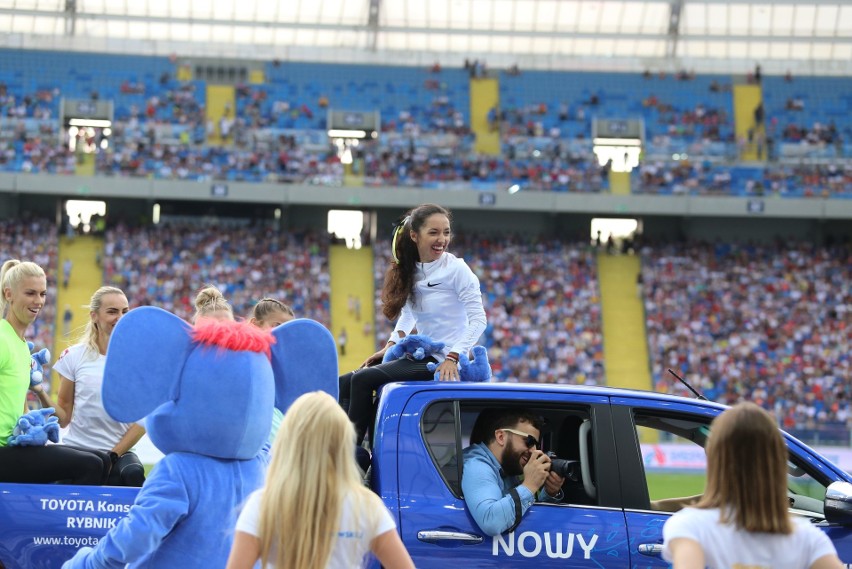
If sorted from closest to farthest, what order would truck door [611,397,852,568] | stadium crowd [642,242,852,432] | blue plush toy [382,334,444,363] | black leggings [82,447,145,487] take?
truck door [611,397,852,568] → black leggings [82,447,145,487] → blue plush toy [382,334,444,363] → stadium crowd [642,242,852,432]

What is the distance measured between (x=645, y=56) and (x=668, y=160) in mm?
6582

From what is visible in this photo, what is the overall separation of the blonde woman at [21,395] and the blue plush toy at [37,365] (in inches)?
3.7

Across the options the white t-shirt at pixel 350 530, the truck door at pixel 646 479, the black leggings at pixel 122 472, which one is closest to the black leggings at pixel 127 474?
the black leggings at pixel 122 472

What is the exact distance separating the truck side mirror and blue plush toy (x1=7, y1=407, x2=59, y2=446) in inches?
136

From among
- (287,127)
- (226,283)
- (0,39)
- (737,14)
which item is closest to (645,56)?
(737,14)

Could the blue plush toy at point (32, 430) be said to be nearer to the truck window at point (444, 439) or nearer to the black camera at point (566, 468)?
the truck window at point (444, 439)

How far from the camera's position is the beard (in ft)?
17.0

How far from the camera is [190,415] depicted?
416cm

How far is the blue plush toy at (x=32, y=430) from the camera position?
17.3 ft

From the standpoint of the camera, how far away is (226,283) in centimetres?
3400

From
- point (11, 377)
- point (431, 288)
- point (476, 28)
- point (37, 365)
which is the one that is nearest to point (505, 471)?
point (431, 288)

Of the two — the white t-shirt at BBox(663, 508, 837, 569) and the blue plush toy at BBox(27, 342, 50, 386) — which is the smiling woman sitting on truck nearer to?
the blue plush toy at BBox(27, 342, 50, 386)

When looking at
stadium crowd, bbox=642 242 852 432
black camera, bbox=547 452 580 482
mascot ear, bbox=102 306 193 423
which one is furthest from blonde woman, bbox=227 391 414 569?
stadium crowd, bbox=642 242 852 432

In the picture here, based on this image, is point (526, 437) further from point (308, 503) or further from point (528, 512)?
point (308, 503)
